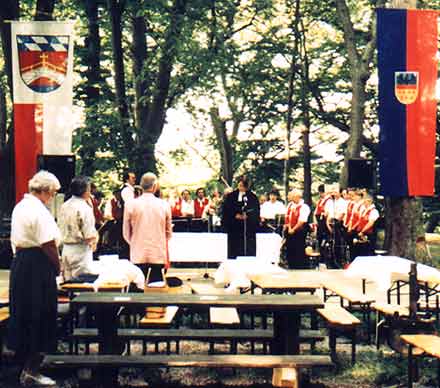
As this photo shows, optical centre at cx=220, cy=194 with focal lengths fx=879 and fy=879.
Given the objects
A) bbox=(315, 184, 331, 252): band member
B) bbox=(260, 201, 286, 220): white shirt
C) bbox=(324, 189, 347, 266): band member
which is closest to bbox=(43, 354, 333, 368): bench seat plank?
bbox=(324, 189, 347, 266): band member

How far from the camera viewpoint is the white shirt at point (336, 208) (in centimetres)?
1931

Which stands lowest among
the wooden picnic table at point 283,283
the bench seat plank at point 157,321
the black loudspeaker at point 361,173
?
the bench seat plank at point 157,321

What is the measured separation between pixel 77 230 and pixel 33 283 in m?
1.75

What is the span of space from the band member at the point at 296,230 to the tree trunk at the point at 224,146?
56.2 ft

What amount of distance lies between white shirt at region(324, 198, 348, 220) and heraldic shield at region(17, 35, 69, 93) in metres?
7.92

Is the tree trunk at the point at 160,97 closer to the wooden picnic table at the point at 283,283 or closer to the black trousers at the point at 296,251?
the black trousers at the point at 296,251

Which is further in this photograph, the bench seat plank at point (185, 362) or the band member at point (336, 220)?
the band member at point (336, 220)

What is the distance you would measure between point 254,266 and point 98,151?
37.7 feet

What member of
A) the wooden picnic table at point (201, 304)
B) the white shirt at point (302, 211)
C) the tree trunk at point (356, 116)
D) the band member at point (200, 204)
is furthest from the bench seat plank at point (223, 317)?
the tree trunk at point (356, 116)

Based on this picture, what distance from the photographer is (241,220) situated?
15602 mm

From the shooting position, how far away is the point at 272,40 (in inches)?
1182

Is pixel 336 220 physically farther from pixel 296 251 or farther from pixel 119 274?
pixel 119 274

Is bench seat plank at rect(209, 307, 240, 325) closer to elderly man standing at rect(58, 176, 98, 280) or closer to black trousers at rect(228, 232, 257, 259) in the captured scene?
elderly man standing at rect(58, 176, 98, 280)

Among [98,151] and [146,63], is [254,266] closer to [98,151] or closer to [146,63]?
[98,151]
